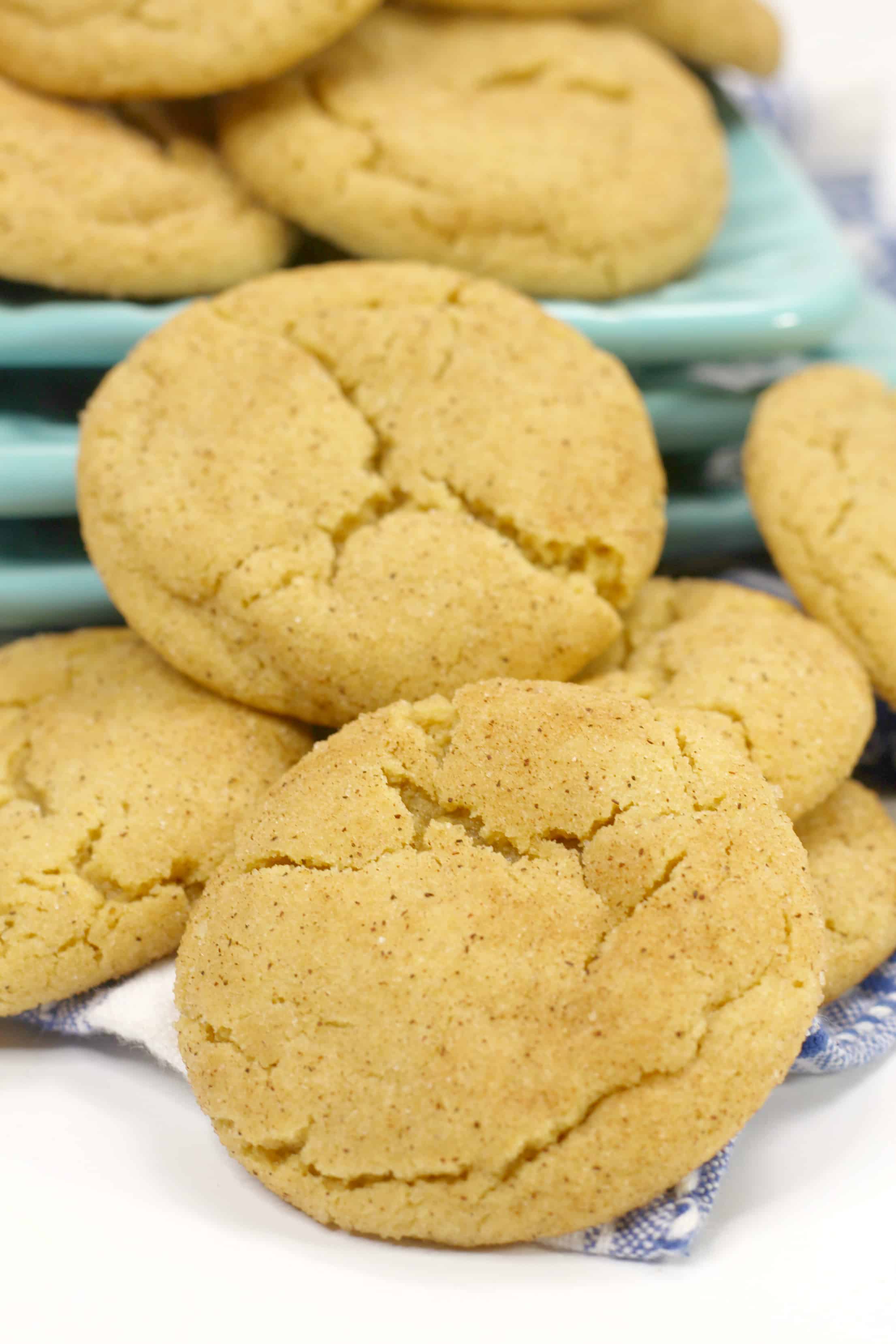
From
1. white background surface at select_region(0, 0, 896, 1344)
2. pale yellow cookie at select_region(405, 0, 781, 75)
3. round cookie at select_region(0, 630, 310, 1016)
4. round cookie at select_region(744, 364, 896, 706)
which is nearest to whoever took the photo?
white background surface at select_region(0, 0, 896, 1344)

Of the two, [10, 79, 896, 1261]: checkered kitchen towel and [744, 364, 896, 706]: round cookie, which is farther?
[744, 364, 896, 706]: round cookie

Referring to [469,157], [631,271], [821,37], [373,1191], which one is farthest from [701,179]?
[821,37]

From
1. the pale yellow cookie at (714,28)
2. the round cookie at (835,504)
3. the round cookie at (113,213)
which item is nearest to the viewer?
the round cookie at (835,504)

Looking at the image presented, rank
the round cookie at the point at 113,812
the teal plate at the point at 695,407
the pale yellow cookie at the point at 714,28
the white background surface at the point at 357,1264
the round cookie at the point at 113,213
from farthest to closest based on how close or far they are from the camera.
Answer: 1. the pale yellow cookie at the point at 714,28
2. the teal plate at the point at 695,407
3. the round cookie at the point at 113,213
4. the round cookie at the point at 113,812
5. the white background surface at the point at 357,1264

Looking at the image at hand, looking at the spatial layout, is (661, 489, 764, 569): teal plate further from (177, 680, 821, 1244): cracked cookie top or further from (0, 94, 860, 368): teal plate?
(177, 680, 821, 1244): cracked cookie top

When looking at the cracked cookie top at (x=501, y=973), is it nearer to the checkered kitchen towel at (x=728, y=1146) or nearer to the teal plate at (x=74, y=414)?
the checkered kitchen towel at (x=728, y=1146)

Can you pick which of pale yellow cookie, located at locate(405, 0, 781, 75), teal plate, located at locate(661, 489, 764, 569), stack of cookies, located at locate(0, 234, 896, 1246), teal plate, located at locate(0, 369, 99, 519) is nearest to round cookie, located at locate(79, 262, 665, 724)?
stack of cookies, located at locate(0, 234, 896, 1246)

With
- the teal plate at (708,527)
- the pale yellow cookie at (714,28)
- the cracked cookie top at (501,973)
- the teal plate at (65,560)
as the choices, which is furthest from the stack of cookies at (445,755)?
the pale yellow cookie at (714,28)

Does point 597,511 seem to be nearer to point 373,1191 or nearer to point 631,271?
point 631,271
